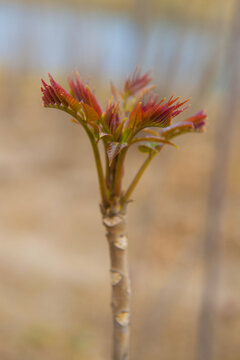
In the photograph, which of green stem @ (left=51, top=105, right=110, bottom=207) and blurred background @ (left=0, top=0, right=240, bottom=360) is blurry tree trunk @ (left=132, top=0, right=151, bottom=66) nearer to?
blurred background @ (left=0, top=0, right=240, bottom=360)

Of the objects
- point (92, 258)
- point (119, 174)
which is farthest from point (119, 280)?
point (92, 258)

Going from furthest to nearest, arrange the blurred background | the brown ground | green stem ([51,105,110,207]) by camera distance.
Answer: the brown ground
the blurred background
green stem ([51,105,110,207])

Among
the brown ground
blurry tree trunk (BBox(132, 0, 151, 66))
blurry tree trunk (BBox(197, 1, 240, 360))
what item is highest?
blurry tree trunk (BBox(132, 0, 151, 66))

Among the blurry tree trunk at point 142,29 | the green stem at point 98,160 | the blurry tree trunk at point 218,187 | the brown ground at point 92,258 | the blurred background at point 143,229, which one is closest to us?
the green stem at point 98,160

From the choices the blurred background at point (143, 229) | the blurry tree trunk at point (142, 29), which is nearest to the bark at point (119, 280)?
the blurred background at point (143, 229)

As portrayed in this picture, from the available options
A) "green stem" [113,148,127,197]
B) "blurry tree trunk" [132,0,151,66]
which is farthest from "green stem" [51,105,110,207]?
"blurry tree trunk" [132,0,151,66]

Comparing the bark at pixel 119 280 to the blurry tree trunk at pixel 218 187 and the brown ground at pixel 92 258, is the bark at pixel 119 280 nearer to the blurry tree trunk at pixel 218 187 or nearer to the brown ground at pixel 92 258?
the blurry tree trunk at pixel 218 187
